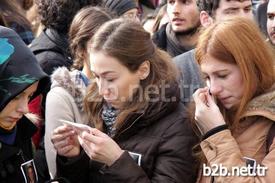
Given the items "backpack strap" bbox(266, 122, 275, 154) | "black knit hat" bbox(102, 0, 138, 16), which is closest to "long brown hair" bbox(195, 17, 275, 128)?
"backpack strap" bbox(266, 122, 275, 154)

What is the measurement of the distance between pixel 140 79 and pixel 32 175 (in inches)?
27.8

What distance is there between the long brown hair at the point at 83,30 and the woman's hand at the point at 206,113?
1.00 meters

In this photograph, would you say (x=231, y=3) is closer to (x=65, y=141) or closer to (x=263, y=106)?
(x=263, y=106)

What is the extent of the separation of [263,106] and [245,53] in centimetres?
25

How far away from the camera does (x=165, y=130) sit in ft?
8.82

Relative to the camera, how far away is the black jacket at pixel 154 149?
2.59 meters

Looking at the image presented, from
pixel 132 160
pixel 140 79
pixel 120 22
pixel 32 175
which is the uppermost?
pixel 120 22

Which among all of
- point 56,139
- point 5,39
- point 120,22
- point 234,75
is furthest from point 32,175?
point 234,75

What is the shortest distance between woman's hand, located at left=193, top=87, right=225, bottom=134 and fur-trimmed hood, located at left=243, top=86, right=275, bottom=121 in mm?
125

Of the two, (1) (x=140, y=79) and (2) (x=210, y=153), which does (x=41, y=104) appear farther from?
(2) (x=210, y=153)

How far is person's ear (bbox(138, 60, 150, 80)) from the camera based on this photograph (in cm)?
288

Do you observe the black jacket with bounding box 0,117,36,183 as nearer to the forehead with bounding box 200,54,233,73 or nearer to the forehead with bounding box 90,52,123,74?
the forehead with bounding box 90,52,123,74

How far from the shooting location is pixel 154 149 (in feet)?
8.75

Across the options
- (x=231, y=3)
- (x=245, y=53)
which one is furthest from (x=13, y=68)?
(x=231, y=3)
